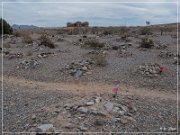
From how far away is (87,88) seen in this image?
12.8 metres

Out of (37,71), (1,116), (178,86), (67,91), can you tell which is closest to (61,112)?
(1,116)

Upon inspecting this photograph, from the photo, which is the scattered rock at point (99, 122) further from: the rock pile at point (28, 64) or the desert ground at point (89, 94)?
the rock pile at point (28, 64)

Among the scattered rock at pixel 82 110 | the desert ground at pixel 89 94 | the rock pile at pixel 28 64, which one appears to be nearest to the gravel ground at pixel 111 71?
the desert ground at pixel 89 94

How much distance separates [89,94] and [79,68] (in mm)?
3851

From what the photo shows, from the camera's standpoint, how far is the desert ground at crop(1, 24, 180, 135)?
8367mm

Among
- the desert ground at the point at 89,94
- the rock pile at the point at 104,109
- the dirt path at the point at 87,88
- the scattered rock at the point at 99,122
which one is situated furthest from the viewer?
the dirt path at the point at 87,88

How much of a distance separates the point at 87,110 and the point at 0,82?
6646mm

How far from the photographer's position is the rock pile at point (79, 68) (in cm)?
1474

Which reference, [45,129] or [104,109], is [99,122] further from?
[45,129]

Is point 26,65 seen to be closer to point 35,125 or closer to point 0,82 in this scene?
point 0,82

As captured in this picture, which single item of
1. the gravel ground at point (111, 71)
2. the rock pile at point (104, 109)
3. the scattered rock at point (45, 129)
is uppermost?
the gravel ground at point (111, 71)

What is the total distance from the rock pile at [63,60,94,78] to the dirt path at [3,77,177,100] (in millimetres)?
1128

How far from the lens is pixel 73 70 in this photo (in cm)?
1514

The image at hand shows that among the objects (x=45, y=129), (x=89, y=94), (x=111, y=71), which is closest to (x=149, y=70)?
(x=111, y=71)
